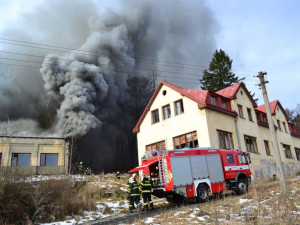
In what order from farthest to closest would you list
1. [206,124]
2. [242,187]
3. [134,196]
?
[206,124] → [242,187] → [134,196]

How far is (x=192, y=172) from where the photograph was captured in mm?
10852

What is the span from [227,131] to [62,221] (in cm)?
1370

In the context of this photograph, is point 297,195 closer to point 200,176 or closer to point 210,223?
point 200,176

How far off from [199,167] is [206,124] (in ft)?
21.1

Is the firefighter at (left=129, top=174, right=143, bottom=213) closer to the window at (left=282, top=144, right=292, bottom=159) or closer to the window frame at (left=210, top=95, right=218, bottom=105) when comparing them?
the window frame at (left=210, top=95, right=218, bottom=105)

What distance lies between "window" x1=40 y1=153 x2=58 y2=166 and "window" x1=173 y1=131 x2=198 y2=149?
626 inches

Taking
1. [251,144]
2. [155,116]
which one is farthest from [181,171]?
[251,144]

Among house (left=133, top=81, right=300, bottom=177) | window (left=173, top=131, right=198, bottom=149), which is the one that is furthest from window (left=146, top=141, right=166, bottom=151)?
window (left=173, top=131, right=198, bottom=149)

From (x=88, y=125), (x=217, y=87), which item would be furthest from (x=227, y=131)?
(x=217, y=87)

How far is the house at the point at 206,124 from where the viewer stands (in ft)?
58.3

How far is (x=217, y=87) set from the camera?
39438 mm

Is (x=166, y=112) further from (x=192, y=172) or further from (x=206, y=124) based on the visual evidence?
(x=192, y=172)

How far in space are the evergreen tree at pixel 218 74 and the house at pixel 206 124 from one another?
612 inches

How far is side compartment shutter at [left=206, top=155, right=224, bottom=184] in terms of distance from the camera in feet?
37.8
